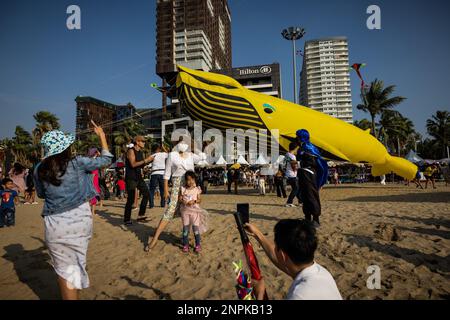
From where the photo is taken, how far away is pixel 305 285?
1.38m

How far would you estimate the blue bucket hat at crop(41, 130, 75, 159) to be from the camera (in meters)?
1.99

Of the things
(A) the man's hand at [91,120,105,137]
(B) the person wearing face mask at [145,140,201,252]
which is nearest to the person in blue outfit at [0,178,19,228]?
(B) the person wearing face mask at [145,140,201,252]

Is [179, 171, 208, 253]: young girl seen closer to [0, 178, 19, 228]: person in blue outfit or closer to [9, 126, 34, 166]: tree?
[0, 178, 19, 228]: person in blue outfit

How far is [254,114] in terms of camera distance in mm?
9992

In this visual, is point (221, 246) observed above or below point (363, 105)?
below

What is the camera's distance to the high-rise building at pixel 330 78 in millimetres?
125125

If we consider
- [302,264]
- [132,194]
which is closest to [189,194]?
[132,194]

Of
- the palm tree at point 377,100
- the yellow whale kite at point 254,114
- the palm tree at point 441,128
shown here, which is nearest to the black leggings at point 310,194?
the yellow whale kite at point 254,114

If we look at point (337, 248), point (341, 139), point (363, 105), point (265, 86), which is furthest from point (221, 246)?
point (265, 86)

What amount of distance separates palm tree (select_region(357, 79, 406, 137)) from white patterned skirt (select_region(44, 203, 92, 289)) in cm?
3405

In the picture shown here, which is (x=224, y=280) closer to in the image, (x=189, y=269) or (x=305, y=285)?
(x=189, y=269)
